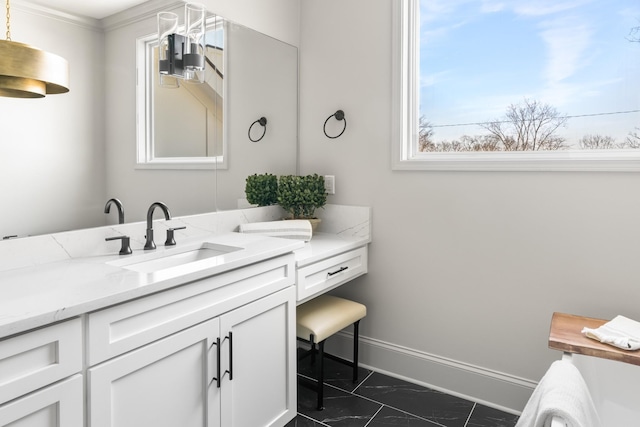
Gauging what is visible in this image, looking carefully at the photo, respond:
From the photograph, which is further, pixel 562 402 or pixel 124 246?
pixel 124 246

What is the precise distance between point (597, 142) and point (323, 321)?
1.55 metres

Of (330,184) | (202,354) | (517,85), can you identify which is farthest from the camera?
(330,184)

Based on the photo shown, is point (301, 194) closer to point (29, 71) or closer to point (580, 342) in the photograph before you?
point (29, 71)

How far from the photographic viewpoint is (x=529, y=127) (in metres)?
2.15

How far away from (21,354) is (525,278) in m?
2.05

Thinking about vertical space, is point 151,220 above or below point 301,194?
below

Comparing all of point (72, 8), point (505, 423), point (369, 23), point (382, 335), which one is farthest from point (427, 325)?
point (72, 8)

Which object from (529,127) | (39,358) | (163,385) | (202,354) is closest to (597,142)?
(529,127)

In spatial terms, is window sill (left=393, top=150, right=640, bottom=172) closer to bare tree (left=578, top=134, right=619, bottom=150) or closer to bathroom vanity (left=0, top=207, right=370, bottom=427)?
bare tree (left=578, top=134, right=619, bottom=150)

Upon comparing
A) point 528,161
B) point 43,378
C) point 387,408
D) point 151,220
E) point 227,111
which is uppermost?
point 227,111

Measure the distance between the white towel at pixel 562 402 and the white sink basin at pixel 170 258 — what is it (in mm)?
1157

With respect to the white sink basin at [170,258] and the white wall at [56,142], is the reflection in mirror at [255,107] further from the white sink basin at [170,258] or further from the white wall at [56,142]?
the white wall at [56,142]

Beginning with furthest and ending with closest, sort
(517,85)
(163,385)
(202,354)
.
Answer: (517,85) → (202,354) → (163,385)

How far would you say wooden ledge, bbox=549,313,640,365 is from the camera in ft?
5.06
